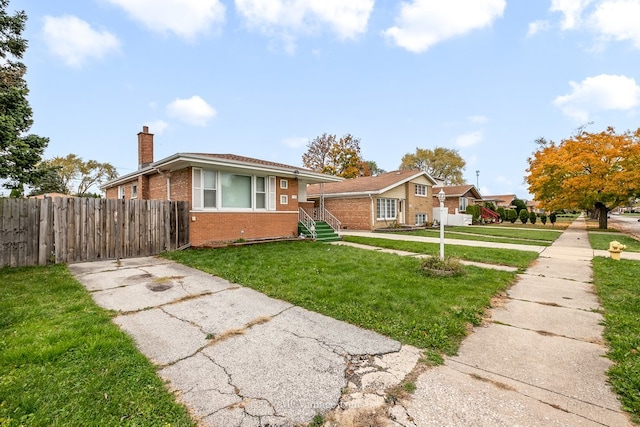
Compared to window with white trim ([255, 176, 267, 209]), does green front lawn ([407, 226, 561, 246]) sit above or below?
below

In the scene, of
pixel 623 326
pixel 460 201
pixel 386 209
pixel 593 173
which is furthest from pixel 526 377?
pixel 460 201

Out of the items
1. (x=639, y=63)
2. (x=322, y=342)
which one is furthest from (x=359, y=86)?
(x=322, y=342)

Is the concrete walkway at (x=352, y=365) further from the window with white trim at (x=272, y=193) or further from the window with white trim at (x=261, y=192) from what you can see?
the window with white trim at (x=272, y=193)

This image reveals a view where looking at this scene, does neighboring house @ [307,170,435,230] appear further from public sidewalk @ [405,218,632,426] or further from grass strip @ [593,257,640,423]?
public sidewalk @ [405,218,632,426]

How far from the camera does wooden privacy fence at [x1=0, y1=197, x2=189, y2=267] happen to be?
291 inches

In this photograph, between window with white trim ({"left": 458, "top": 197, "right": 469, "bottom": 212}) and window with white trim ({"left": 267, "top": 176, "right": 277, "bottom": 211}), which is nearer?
window with white trim ({"left": 267, "top": 176, "right": 277, "bottom": 211})

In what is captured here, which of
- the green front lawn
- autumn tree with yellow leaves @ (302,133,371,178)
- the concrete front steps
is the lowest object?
the green front lawn

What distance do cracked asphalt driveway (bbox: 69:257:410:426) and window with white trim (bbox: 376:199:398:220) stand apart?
1650 cm

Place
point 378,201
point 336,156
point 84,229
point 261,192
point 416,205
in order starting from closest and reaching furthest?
point 84,229, point 261,192, point 378,201, point 416,205, point 336,156

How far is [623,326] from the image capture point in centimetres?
395

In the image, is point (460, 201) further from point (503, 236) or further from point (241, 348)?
point (241, 348)

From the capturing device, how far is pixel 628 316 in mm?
4301

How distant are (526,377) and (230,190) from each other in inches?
417

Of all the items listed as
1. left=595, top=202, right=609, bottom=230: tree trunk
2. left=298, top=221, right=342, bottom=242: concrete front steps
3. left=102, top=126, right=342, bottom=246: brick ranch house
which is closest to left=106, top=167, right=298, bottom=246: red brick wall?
left=102, top=126, right=342, bottom=246: brick ranch house
